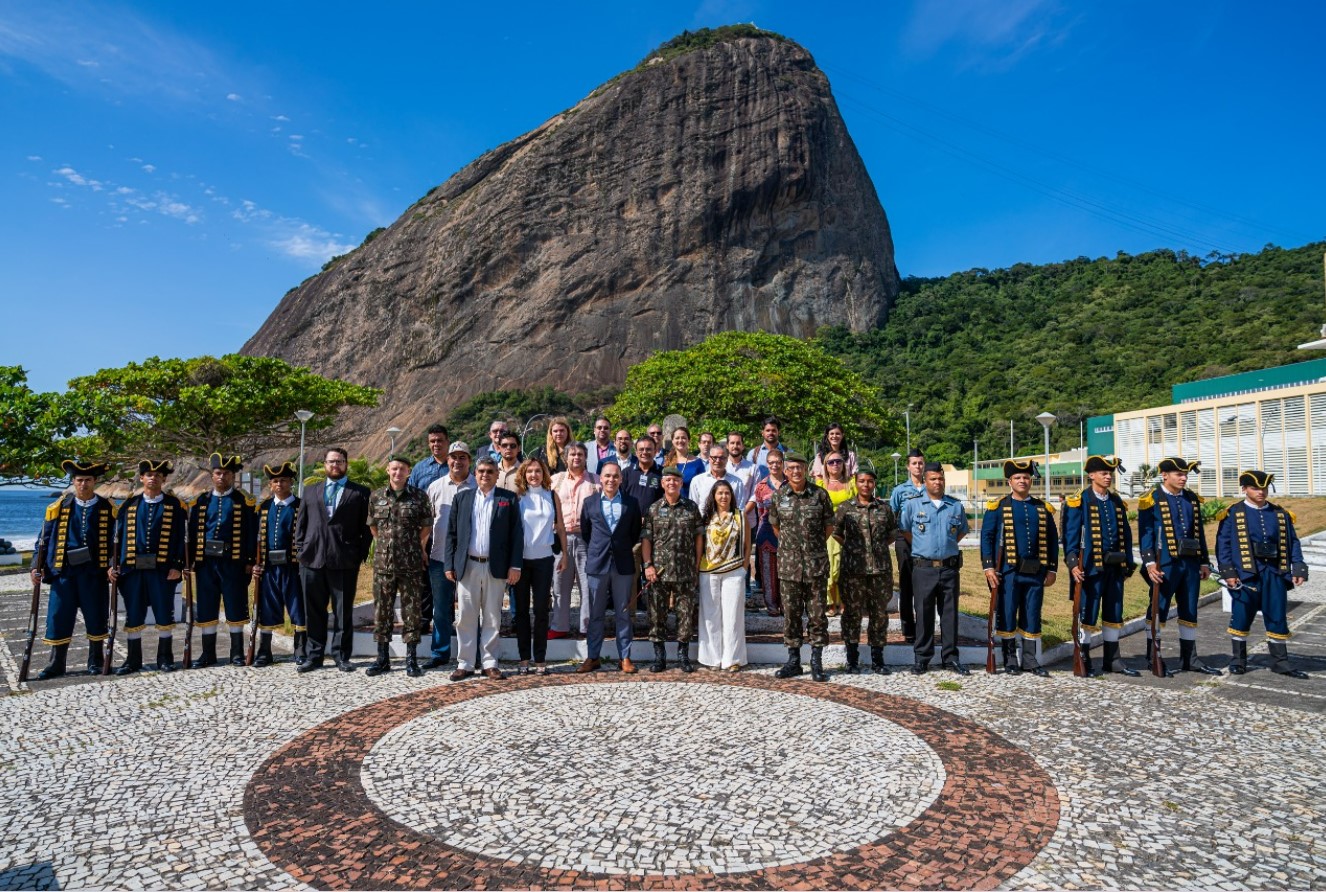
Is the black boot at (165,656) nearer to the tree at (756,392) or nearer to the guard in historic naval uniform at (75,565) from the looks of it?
the guard in historic naval uniform at (75,565)

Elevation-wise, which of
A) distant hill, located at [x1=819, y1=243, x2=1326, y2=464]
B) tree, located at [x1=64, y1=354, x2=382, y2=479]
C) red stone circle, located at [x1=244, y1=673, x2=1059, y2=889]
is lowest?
red stone circle, located at [x1=244, y1=673, x2=1059, y2=889]

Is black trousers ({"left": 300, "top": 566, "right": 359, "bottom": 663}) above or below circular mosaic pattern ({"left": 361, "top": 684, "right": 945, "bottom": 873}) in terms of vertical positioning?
above

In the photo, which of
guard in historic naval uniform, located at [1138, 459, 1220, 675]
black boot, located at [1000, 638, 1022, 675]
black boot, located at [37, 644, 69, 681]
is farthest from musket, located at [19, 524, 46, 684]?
guard in historic naval uniform, located at [1138, 459, 1220, 675]

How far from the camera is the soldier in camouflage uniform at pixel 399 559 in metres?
6.95

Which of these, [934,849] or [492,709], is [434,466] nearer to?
[492,709]

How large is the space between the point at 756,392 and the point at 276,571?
17110 millimetres

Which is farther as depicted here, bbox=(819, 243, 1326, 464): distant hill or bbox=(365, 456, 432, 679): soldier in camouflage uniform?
bbox=(819, 243, 1326, 464): distant hill

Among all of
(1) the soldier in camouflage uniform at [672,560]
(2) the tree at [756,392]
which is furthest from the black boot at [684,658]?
(2) the tree at [756,392]

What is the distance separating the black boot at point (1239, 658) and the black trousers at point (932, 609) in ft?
8.46

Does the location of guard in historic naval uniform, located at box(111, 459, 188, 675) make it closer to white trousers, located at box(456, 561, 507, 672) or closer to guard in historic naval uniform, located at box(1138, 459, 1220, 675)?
white trousers, located at box(456, 561, 507, 672)

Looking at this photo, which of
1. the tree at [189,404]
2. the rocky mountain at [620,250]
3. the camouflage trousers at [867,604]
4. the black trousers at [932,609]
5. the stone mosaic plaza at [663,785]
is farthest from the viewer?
the rocky mountain at [620,250]

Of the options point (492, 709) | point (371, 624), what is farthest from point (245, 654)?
point (492, 709)

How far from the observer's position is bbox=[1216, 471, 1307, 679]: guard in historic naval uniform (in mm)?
6980

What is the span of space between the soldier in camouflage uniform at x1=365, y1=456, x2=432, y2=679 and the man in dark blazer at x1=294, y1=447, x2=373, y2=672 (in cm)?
23
